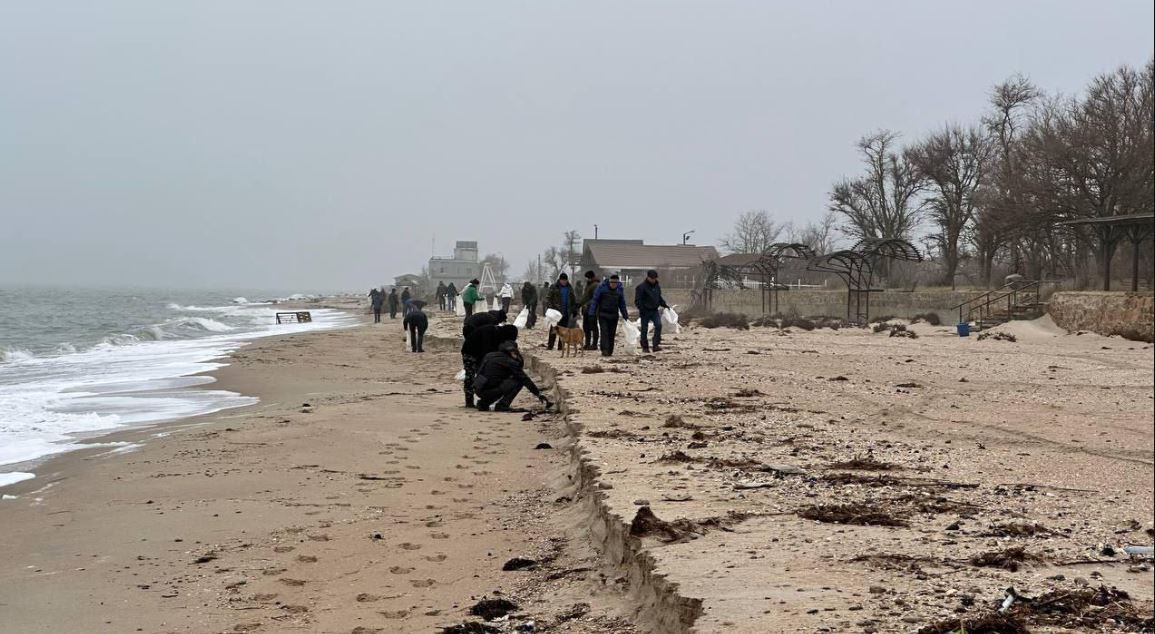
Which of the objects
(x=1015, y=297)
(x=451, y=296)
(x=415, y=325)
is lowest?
(x=415, y=325)

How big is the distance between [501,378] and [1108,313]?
17083 mm

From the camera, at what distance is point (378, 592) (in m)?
5.36

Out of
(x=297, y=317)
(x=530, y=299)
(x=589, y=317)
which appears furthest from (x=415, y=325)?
(x=297, y=317)

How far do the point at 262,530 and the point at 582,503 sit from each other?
2252mm

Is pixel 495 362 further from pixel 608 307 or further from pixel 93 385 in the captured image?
pixel 93 385

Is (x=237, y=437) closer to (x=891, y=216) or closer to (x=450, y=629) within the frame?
(x=450, y=629)

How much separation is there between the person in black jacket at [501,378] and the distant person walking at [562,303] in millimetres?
6472

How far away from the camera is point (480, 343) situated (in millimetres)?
13016

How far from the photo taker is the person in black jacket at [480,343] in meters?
12.9

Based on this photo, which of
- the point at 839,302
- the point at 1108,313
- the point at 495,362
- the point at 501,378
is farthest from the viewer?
the point at 839,302

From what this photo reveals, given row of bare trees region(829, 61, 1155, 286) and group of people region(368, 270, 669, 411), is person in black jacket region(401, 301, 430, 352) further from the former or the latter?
row of bare trees region(829, 61, 1155, 286)

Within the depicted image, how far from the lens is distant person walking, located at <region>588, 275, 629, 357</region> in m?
17.9

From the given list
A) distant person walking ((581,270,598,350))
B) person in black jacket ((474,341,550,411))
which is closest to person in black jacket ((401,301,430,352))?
distant person walking ((581,270,598,350))

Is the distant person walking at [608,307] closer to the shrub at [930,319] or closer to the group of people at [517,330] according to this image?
the group of people at [517,330]
